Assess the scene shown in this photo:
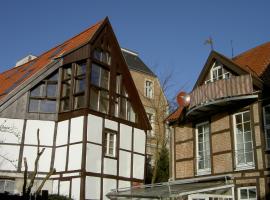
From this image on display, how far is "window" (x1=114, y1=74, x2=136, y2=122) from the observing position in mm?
20331

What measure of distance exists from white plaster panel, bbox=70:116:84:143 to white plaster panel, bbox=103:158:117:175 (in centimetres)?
172

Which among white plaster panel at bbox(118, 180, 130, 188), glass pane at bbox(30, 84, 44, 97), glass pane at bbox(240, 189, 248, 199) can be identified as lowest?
glass pane at bbox(240, 189, 248, 199)

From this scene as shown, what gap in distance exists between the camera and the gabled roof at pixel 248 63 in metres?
15.0

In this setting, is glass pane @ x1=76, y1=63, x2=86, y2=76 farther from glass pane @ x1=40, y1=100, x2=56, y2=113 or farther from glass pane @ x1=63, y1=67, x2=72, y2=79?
glass pane @ x1=40, y1=100, x2=56, y2=113

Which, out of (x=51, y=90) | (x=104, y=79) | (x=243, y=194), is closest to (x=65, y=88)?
(x=51, y=90)

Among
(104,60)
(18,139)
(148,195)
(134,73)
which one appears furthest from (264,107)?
(134,73)

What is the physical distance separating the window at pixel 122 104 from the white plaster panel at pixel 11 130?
4.77 meters

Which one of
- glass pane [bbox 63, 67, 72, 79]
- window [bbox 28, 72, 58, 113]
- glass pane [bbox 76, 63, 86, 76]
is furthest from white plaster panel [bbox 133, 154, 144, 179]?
glass pane [bbox 63, 67, 72, 79]

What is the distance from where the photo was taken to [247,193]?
13.8 m

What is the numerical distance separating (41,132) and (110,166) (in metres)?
3.60

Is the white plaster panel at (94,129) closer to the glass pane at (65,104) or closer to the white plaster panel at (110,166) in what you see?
the white plaster panel at (110,166)

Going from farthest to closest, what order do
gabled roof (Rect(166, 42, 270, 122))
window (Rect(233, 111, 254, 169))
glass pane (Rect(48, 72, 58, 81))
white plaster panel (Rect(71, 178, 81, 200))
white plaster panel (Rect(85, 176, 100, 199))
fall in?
glass pane (Rect(48, 72, 58, 81)) → white plaster panel (Rect(85, 176, 100, 199)) → white plaster panel (Rect(71, 178, 81, 200)) → gabled roof (Rect(166, 42, 270, 122)) → window (Rect(233, 111, 254, 169))

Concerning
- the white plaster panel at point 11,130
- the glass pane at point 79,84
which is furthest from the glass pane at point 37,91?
the glass pane at point 79,84

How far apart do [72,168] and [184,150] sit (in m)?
4.94
